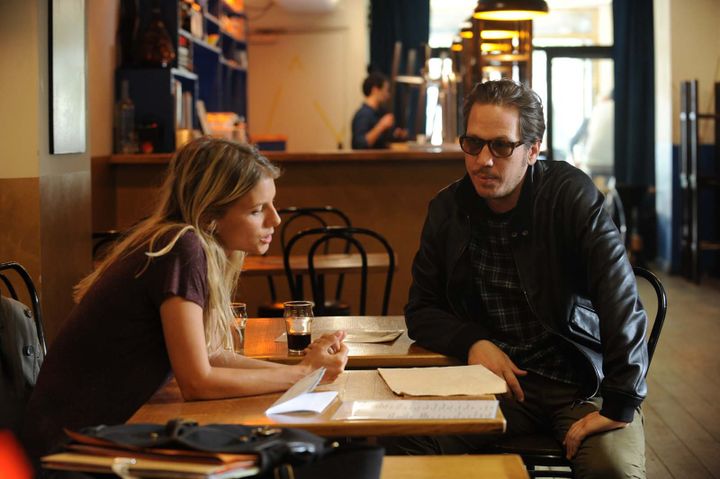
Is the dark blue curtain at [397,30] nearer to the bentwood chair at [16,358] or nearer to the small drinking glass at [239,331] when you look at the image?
the small drinking glass at [239,331]

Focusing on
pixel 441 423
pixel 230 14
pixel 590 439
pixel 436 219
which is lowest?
pixel 590 439

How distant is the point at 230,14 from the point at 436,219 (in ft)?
26.1

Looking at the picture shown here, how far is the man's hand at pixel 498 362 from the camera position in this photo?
2.43 m

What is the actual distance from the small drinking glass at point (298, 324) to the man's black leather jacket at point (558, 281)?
295 millimetres

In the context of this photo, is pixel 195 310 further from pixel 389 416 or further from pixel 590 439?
pixel 590 439

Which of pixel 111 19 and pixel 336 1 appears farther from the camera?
pixel 336 1

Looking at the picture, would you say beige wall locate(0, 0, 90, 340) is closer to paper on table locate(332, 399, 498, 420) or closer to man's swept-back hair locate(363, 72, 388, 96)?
paper on table locate(332, 399, 498, 420)

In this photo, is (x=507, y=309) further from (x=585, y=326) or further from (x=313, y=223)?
(x=313, y=223)

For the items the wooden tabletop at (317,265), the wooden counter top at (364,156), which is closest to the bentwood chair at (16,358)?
the wooden tabletop at (317,265)

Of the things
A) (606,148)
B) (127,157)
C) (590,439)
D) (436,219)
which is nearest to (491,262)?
(436,219)

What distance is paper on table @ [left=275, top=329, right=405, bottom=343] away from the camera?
265cm

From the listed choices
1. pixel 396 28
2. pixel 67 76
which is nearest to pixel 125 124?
pixel 67 76

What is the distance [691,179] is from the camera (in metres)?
9.02

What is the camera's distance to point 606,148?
11859 mm
